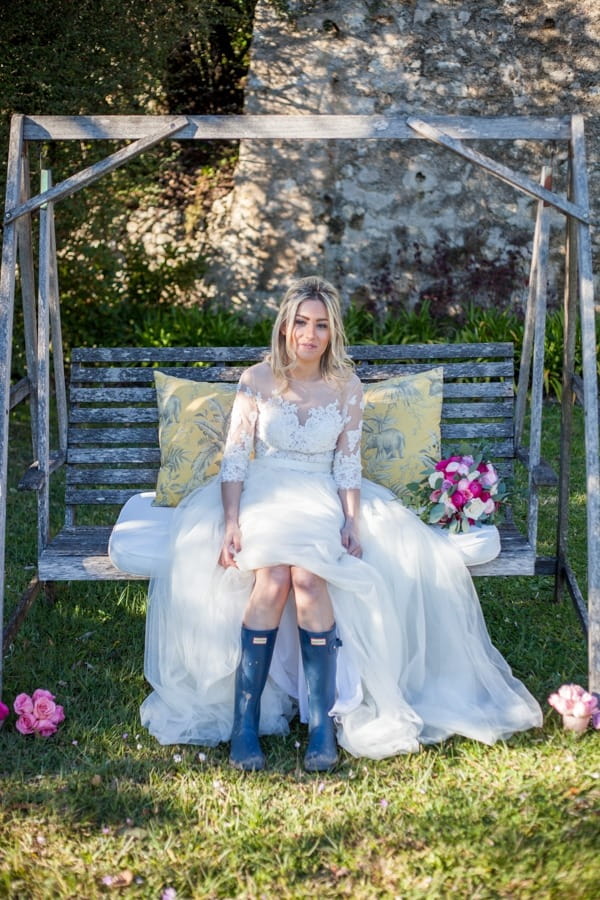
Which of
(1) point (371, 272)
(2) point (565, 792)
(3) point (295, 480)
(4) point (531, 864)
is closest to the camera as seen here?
(4) point (531, 864)

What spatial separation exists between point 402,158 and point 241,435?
4.74 meters

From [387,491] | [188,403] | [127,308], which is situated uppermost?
[127,308]

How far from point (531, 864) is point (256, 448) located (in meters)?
1.75

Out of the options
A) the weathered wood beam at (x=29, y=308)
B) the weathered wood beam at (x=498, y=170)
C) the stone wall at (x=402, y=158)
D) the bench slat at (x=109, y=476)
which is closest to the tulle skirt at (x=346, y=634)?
the bench slat at (x=109, y=476)

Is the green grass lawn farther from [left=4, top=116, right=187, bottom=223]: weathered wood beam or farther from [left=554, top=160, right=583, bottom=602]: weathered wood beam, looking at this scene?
[left=4, top=116, right=187, bottom=223]: weathered wood beam

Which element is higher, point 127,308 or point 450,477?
point 127,308

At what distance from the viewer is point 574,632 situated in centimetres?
420

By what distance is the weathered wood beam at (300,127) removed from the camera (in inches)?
146

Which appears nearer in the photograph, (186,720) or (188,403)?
(186,720)

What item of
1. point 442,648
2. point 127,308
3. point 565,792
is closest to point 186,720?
point 442,648

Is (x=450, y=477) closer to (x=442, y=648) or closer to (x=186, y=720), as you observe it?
(x=442, y=648)

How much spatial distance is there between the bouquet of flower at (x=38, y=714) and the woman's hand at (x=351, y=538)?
111 centimetres

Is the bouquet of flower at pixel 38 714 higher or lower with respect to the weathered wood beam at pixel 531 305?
lower

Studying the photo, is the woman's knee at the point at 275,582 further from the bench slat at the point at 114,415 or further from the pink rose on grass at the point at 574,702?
the bench slat at the point at 114,415
